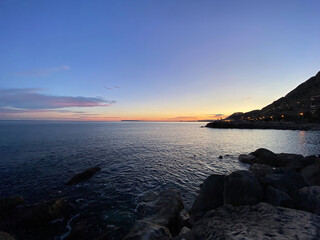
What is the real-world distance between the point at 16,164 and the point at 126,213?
2570 centimetres

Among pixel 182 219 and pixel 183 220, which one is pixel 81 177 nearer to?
pixel 182 219

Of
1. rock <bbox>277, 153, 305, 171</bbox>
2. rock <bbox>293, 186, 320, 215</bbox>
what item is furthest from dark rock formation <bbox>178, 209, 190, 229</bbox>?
rock <bbox>277, 153, 305, 171</bbox>

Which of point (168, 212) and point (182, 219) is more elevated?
point (182, 219)

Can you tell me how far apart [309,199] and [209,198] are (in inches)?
216

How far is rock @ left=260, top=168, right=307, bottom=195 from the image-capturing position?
9.89 m

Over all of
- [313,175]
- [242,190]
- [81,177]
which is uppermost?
[242,190]

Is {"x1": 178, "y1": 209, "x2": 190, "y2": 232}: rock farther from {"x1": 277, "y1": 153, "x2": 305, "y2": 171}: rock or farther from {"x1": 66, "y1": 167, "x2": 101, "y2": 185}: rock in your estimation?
{"x1": 277, "y1": 153, "x2": 305, "y2": 171}: rock

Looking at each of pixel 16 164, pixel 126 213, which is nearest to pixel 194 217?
pixel 126 213

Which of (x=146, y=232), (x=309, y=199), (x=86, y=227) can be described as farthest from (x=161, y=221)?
(x=309, y=199)

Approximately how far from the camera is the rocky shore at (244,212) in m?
4.68

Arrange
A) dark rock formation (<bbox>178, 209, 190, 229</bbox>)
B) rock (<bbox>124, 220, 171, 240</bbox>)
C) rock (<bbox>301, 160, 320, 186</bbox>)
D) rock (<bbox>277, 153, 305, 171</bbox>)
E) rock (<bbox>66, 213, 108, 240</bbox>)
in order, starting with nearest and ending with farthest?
1. rock (<bbox>124, 220, 171, 240</bbox>)
2. rock (<bbox>66, 213, 108, 240</bbox>)
3. dark rock formation (<bbox>178, 209, 190, 229</bbox>)
4. rock (<bbox>301, 160, 320, 186</bbox>)
5. rock (<bbox>277, 153, 305, 171</bbox>)

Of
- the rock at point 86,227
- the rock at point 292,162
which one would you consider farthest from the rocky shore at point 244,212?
the rock at point 292,162

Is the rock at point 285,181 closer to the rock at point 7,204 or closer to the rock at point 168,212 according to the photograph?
the rock at point 168,212

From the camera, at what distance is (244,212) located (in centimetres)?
614
